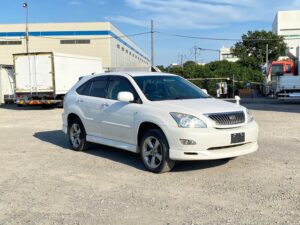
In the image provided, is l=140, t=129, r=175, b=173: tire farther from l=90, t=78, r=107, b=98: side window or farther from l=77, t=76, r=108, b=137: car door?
l=90, t=78, r=107, b=98: side window

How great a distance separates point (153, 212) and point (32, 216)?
1.45 metres

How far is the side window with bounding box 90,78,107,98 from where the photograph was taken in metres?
8.59

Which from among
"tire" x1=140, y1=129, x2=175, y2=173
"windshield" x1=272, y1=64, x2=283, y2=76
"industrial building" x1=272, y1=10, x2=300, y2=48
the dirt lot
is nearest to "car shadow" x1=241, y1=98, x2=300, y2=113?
"windshield" x1=272, y1=64, x2=283, y2=76

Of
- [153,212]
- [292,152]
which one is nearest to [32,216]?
[153,212]

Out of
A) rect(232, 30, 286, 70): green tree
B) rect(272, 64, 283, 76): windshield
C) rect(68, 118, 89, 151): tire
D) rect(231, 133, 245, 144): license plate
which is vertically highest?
rect(232, 30, 286, 70): green tree

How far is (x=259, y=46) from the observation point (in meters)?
65.9

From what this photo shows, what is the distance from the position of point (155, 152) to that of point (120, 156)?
5.45 ft

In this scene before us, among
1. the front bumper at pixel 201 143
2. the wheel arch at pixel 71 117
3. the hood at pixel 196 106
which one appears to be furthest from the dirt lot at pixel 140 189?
the hood at pixel 196 106

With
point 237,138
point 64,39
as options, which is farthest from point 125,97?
point 64,39

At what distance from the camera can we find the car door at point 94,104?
8.44 metres

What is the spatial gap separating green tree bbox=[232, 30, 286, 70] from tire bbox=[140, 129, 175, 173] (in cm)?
5894

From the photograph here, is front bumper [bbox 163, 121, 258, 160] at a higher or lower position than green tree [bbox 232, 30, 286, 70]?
lower

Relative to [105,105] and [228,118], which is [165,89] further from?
[228,118]

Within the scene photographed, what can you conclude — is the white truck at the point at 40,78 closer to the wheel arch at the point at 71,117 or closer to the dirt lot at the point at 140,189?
the wheel arch at the point at 71,117
